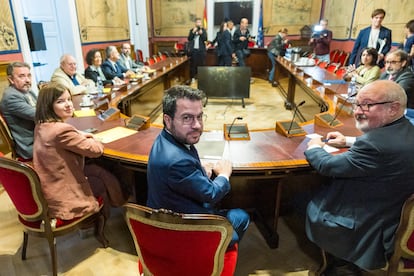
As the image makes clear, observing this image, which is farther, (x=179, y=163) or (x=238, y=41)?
(x=238, y=41)

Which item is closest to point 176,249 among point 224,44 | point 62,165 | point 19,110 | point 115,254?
point 62,165

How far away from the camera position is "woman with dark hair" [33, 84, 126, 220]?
1591 mm

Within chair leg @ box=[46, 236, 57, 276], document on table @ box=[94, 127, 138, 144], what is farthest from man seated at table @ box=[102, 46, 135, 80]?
chair leg @ box=[46, 236, 57, 276]

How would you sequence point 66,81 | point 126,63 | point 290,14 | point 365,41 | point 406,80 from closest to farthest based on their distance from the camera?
point 406,80 → point 66,81 → point 365,41 → point 126,63 → point 290,14

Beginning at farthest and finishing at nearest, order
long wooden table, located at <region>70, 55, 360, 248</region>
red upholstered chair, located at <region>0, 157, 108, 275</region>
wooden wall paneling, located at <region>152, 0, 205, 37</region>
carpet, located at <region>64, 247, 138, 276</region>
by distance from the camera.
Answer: wooden wall paneling, located at <region>152, 0, 205, 37</region> < carpet, located at <region>64, 247, 138, 276</region> < long wooden table, located at <region>70, 55, 360, 248</region> < red upholstered chair, located at <region>0, 157, 108, 275</region>

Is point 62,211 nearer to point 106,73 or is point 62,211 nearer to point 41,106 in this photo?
point 41,106

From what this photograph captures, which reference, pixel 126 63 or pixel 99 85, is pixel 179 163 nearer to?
pixel 99 85

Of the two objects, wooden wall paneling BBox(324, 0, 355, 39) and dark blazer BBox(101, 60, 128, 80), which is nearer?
dark blazer BBox(101, 60, 128, 80)

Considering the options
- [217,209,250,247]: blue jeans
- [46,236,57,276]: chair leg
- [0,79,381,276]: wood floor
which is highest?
[217,209,250,247]: blue jeans

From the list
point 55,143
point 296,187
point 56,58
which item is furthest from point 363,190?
point 56,58

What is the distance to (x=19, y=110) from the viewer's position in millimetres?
2336

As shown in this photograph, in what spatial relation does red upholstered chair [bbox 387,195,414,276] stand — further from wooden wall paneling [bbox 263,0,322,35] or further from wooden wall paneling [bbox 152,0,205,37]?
wooden wall paneling [bbox 152,0,205,37]

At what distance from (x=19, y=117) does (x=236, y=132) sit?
5.95 feet

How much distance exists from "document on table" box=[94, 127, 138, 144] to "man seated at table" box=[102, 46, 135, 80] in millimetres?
2440
